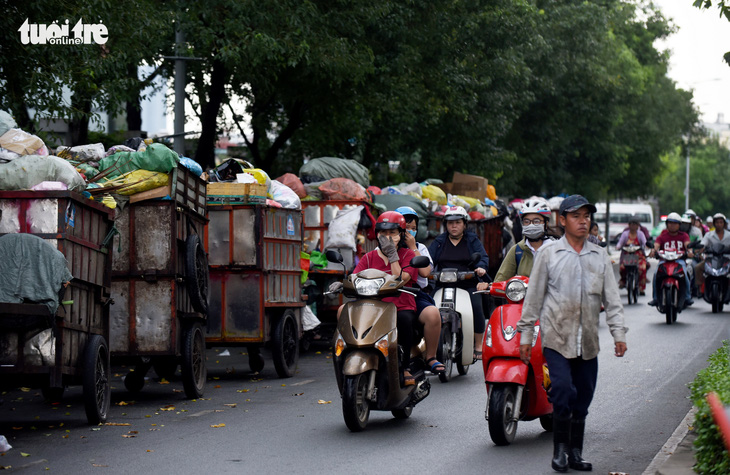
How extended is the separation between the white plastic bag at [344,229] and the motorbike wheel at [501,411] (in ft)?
24.0

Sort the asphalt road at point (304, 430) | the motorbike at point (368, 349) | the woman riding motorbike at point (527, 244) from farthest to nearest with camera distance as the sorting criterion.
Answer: the woman riding motorbike at point (527, 244) → the motorbike at point (368, 349) → the asphalt road at point (304, 430)

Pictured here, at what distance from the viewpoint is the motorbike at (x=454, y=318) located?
11.6 metres

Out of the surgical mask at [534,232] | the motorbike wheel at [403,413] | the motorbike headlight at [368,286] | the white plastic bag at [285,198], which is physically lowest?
the motorbike wheel at [403,413]

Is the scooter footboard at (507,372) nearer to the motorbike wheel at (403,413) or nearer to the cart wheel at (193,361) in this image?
the motorbike wheel at (403,413)

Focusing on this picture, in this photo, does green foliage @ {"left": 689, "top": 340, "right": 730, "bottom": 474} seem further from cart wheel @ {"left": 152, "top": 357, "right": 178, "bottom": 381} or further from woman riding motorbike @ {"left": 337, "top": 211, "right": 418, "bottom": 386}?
cart wheel @ {"left": 152, "top": 357, "right": 178, "bottom": 381}

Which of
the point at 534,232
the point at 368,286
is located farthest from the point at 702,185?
the point at 368,286

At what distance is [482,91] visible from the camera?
2752cm

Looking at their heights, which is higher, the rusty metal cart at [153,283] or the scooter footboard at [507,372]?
the rusty metal cart at [153,283]

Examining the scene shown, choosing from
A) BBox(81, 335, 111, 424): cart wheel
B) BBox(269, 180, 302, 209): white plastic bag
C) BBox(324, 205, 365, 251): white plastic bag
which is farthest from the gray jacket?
BBox(324, 205, 365, 251): white plastic bag

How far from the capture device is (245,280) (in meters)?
12.4

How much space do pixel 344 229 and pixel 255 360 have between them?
274 cm

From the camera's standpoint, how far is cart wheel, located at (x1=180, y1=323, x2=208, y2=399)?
10672 millimetres

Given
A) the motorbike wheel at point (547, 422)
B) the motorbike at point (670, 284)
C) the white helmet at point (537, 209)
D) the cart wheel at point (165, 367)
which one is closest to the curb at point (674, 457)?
the motorbike wheel at point (547, 422)

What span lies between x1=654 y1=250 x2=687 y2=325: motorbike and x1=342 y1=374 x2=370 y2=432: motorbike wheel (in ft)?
37.2
